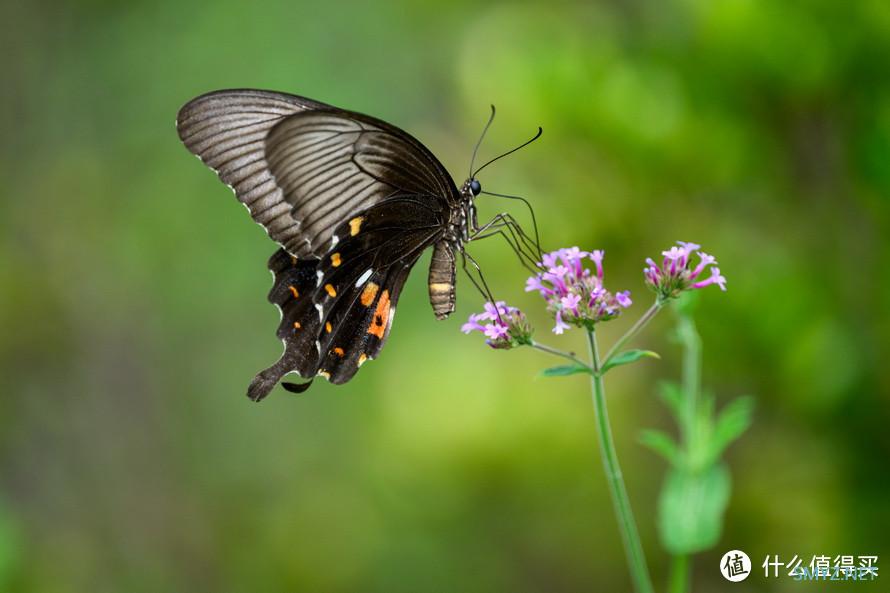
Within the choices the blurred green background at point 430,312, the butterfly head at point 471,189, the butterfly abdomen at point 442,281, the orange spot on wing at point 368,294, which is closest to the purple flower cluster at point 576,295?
the butterfly abdomen at point 442,281

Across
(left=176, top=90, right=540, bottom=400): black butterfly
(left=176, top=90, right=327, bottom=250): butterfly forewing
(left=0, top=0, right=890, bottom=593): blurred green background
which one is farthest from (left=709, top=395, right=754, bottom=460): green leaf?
(left=176, top=90, right=327, bottom=250): butterfly forewing

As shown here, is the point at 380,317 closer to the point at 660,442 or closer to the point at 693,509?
the point at 660,442

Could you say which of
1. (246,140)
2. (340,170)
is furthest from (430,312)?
(246,140)

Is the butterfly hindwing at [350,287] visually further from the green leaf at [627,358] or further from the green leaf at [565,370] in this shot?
the green leaf at [627,358]

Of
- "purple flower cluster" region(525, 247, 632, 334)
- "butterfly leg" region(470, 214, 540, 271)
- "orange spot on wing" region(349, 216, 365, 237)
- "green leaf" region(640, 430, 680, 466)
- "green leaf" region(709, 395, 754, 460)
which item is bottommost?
"green leaf" region(640, 430, 680, 466)

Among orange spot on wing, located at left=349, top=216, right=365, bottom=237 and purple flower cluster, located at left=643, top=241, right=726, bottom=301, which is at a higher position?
orange spot on wing, located at left=349, top=216, right=365, bottom=237

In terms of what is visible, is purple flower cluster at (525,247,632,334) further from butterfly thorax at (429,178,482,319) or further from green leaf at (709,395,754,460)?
green leaf at (709,395,754,460)

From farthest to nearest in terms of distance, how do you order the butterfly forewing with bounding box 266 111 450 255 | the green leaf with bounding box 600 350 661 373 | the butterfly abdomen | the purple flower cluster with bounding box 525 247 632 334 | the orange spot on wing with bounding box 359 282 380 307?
the orange spot on wing with bounding box 359 282 380 307
the butterfly abdomen
the butterfly forewing with bounding box 266 111 450 255
the purple flower cluster with bounding box 525 247 632 334
the green leaf with bounding box 600 350 661 373

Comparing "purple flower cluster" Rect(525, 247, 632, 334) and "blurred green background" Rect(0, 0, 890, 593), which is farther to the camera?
"blurred green background" Rect(0, 0, 890, 593)
